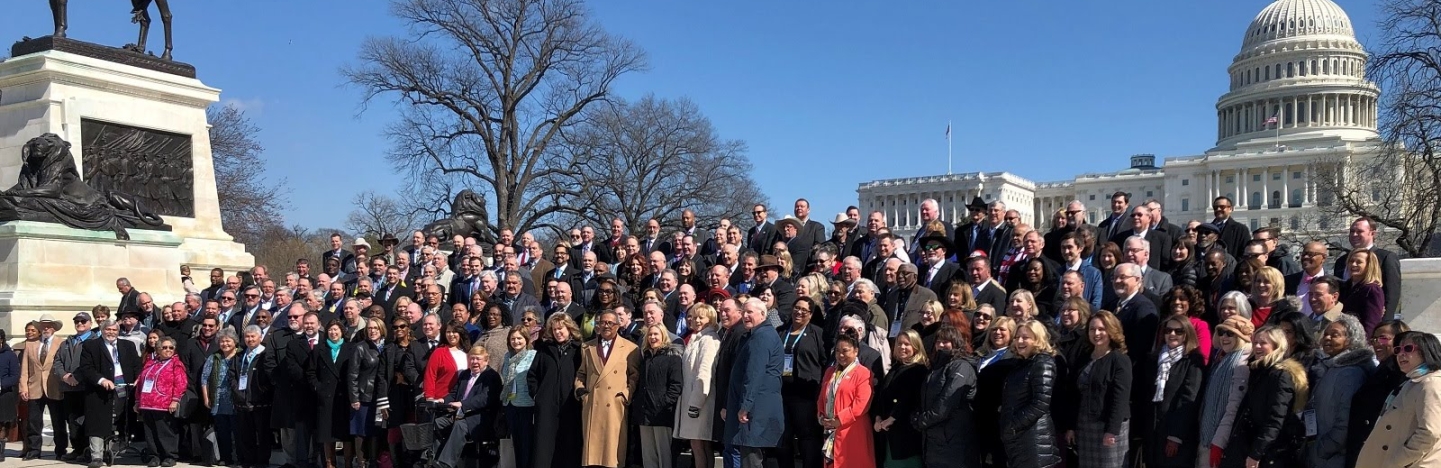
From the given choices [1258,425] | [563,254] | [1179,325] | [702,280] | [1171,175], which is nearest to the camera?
[1258,425]

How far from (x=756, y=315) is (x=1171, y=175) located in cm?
11869

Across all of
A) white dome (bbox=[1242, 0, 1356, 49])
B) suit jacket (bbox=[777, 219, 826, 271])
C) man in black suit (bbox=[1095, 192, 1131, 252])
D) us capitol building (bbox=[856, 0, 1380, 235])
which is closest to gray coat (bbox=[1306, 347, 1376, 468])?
man in black suit (bbox=[1095, 192, 1131, 252])

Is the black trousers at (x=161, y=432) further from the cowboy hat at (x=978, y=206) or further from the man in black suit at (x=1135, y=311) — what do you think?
the man in black suit at (x=1135, y=311)

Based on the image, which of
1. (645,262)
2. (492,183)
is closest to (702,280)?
(645,262)

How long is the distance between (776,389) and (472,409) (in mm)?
2746

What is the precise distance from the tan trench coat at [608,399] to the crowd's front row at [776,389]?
2cm

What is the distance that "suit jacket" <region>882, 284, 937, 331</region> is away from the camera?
30.3 ft

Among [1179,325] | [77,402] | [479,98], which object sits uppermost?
[479,98]

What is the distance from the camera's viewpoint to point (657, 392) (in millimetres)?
9195

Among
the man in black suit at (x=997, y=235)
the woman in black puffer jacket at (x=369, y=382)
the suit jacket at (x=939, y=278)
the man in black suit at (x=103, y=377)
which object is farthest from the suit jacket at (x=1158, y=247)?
the man in black suit at (x=103, y=377)

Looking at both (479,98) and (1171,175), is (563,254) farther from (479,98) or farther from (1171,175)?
(1171,175)

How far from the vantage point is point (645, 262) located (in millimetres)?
12672

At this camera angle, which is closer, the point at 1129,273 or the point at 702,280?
the point at 1129,273

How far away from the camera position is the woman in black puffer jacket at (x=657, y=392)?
914 centimetres
